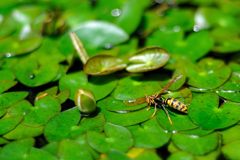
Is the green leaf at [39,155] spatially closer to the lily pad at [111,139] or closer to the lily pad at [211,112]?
the lily pad at [111,139]

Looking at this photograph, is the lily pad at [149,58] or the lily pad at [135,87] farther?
the lily pad at [149,58]

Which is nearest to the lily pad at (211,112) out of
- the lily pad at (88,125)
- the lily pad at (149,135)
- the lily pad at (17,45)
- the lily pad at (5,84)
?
the lily pad at (149,135)

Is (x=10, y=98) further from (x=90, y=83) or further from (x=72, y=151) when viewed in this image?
(x=72, y=151)

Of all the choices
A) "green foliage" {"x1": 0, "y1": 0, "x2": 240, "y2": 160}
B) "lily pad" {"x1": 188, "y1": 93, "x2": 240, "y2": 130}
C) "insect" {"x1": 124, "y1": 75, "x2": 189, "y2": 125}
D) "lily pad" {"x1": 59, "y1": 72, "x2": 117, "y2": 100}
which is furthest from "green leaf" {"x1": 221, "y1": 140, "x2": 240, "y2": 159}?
"lily pad" {"x1": 59, "y1": 72, "x2": 117, "y2": 100}

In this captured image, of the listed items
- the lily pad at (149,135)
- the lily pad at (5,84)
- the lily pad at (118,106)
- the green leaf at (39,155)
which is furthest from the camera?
the lily pad at (5,84)

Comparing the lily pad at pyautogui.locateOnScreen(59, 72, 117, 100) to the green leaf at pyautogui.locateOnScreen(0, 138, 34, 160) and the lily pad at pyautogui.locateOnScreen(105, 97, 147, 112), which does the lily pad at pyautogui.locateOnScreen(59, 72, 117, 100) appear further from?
the green leaf at pyautogui.locateOnScreen(0, 138, 34, 160)

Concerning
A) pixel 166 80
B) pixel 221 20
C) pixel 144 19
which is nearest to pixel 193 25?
pixel 221 20

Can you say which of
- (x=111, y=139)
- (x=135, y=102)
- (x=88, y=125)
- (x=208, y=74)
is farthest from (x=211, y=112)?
(x=88, y=125)
